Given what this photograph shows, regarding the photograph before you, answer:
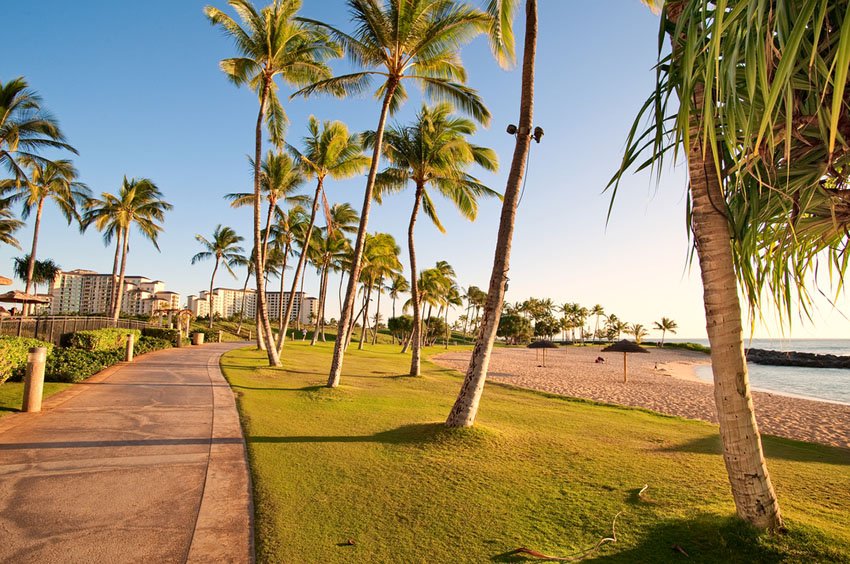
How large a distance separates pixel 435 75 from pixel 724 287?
45.2 feet

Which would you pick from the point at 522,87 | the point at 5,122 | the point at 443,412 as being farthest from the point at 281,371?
the point at 5,122

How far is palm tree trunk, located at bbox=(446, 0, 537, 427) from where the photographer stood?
7.38 metres

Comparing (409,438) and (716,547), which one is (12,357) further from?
(716,547)

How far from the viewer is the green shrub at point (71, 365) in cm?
1141

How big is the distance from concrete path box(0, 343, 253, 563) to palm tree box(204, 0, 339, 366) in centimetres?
980

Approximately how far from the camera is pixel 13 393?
9.59 meters

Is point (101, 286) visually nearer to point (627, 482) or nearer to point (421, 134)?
point (421, 134)

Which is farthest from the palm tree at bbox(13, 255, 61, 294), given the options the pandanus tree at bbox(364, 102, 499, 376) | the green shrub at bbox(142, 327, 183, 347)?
the pandanus tree at bbox(364, 102, 499, 376)

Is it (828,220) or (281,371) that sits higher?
(828,220)

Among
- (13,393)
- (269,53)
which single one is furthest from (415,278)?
(13,393)

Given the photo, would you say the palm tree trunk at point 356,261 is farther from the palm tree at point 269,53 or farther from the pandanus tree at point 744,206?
the pandanus tree at point 744,206

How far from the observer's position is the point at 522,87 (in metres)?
8.23

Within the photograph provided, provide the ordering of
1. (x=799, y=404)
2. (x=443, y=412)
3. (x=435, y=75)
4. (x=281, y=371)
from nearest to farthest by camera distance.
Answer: (x=443, y=412), (x=435, y=75), (x=281, y=371), (x=799, y=404)

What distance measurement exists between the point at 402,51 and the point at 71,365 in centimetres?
1245
